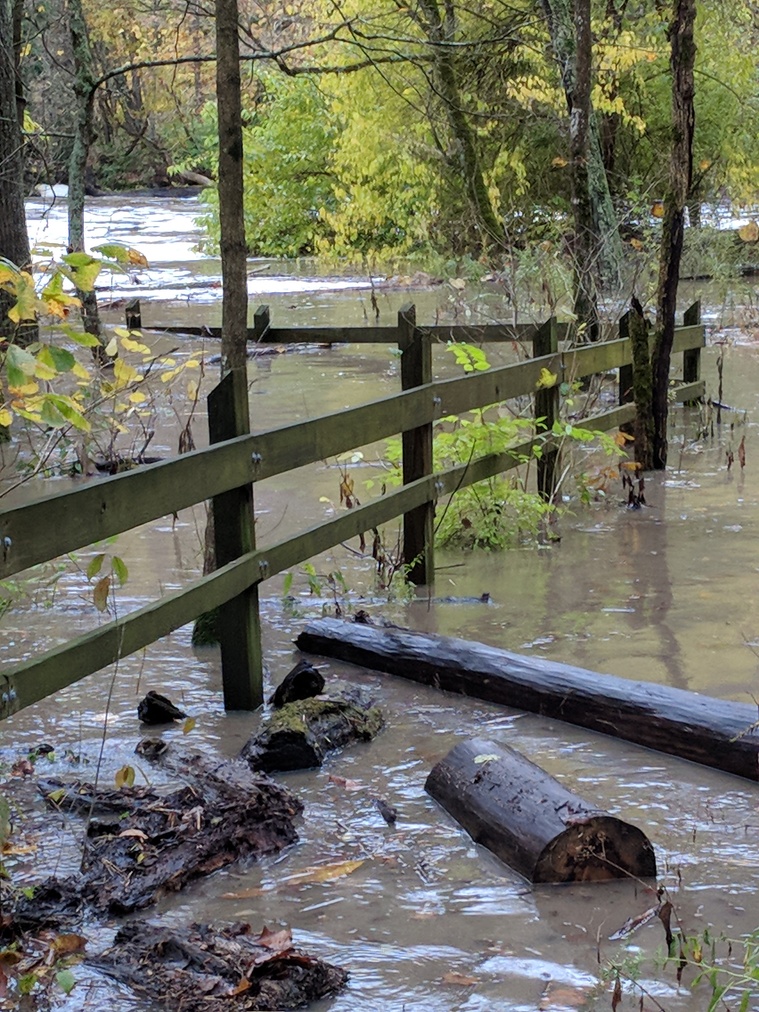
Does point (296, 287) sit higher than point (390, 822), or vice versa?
point (296, 287)

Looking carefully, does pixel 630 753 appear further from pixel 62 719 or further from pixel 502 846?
pixel 62 719

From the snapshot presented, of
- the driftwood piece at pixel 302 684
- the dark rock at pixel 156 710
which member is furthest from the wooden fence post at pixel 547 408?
the dark rock at pixel 156 710

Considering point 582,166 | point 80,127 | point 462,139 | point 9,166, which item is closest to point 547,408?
point 582,166

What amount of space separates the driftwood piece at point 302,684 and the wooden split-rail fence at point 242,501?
170mm

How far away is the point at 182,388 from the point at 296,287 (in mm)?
13579

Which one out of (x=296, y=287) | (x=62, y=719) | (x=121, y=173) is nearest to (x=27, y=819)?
(x=62, y=719)

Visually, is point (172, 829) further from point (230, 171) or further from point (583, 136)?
point (583, 136)

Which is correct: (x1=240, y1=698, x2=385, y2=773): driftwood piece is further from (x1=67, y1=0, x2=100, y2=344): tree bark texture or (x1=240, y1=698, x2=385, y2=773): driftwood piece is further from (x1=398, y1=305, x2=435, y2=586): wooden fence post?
(x1=67, y1=0, x2=100, y2=344): tree bark texture

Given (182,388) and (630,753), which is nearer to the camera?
(630,753)

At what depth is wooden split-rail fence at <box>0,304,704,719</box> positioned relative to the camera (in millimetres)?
3971

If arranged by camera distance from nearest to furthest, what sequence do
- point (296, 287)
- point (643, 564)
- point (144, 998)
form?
point (144, 998), point (643, 564), point (296, 287)

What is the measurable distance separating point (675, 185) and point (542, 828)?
22.8 feet

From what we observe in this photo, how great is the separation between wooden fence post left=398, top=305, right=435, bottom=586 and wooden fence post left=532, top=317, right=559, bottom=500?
4.63 feet

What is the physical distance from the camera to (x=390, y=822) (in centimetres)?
414
